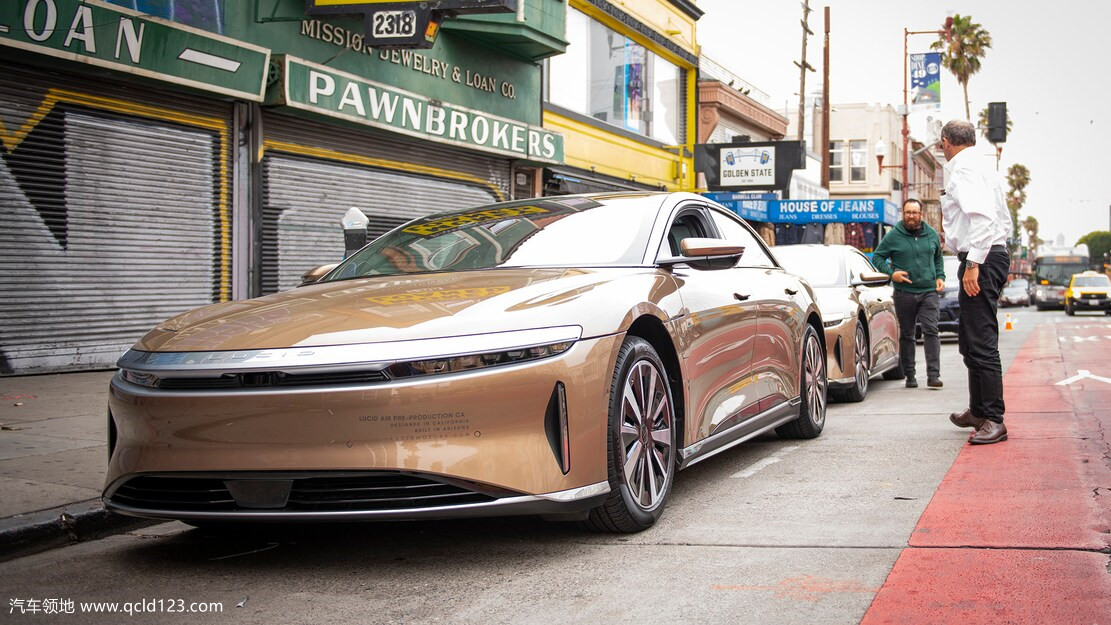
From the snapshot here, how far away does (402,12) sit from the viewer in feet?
44.0

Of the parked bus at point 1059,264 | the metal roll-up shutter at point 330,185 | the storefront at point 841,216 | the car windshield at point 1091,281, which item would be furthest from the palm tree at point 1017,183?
the metal roll-up shutter at point 330,185

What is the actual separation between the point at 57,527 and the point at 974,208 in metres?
5.30

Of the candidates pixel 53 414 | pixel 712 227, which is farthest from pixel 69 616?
pixel 53 414

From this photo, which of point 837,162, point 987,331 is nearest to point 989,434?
point 987,331

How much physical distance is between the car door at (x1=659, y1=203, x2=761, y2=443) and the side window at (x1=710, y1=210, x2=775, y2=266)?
220 millimetres

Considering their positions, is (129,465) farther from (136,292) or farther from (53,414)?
(136,292)

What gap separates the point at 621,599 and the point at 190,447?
5.25 ft

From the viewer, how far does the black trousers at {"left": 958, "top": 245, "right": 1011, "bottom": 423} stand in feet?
22.4

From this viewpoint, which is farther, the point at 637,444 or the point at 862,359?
the point at 862,359

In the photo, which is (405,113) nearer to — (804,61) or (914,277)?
(914,277)

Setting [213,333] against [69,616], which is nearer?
[69,616]

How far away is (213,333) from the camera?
4.20 m

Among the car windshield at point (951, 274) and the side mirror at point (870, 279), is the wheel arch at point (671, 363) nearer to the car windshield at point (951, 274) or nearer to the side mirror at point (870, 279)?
the side mirror at point (870, 279)

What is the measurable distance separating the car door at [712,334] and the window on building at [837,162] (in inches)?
2224
